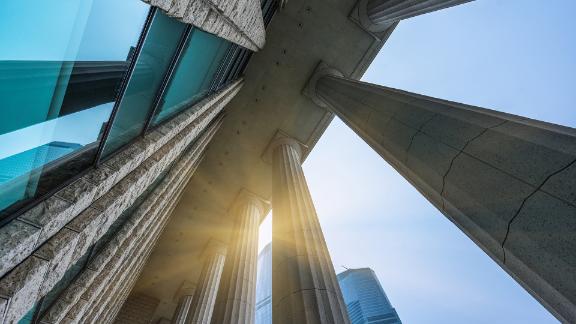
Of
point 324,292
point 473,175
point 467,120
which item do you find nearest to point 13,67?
point 473,175

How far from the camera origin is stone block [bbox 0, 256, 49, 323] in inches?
89.1

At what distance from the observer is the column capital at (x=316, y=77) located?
1363 cm

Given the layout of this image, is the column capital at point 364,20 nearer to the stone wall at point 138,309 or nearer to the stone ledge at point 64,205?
the stone ledge at point 64,205

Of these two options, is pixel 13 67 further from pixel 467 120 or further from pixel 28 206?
pixel 467 120

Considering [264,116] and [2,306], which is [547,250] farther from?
[264,116]

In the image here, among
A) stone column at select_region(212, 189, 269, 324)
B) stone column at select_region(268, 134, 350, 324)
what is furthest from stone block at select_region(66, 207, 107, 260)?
stone column at select_region(212, 189, 269, 324)

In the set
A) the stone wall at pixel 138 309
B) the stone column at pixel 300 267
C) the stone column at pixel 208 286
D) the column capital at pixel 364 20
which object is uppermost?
the column capital at pixel 364 20

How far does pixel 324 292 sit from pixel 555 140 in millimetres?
4496

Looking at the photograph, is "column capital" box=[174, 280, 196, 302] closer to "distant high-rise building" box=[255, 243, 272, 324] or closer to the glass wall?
the glass wall

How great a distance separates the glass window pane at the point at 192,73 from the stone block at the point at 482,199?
5688 millimetres

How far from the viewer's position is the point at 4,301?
7.13 ft

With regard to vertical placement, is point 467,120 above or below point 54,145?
above

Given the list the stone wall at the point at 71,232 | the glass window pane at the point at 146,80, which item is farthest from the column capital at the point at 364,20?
the glass window pane at the point at 146,80

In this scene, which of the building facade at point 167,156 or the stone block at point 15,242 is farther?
the building facade at point 167,156
